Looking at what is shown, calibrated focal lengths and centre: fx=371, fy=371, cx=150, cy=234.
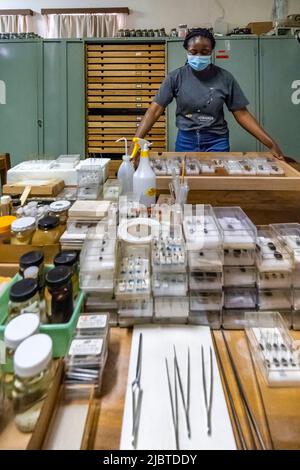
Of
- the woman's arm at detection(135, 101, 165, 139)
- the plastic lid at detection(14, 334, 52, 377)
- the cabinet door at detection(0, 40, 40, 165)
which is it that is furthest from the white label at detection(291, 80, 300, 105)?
the plastic lid at detection(14, 334, 52, 377)

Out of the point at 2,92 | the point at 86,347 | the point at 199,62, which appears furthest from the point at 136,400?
the point at 2,92

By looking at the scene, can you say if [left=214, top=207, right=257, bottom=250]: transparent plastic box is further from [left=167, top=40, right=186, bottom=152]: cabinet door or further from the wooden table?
[left=167, top=40, right=186, bottom=152]: cabinet door

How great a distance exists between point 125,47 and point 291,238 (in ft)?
10.3

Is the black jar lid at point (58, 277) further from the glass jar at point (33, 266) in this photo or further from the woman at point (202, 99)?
the woman at point (202, 99)

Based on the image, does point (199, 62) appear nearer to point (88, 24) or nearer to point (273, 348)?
point (273, 348)

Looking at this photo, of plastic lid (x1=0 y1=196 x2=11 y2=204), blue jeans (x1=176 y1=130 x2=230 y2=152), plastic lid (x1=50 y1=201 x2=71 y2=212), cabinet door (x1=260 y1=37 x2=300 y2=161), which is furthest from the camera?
cabinet door (x1=260 y1=37 x2=300 y2=161)

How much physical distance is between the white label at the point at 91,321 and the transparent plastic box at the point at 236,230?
0.32 m

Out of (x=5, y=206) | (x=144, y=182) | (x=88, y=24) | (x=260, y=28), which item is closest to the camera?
(x=5, y=206)

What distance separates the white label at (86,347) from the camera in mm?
688

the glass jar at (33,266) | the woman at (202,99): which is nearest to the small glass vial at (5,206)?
the glass jar at (33,266)

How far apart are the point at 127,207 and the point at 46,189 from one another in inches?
14.7

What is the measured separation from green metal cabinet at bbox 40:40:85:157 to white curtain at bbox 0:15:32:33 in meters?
0.80

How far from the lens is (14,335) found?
63 centimetres

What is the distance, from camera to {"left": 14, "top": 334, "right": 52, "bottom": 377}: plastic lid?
564mm
